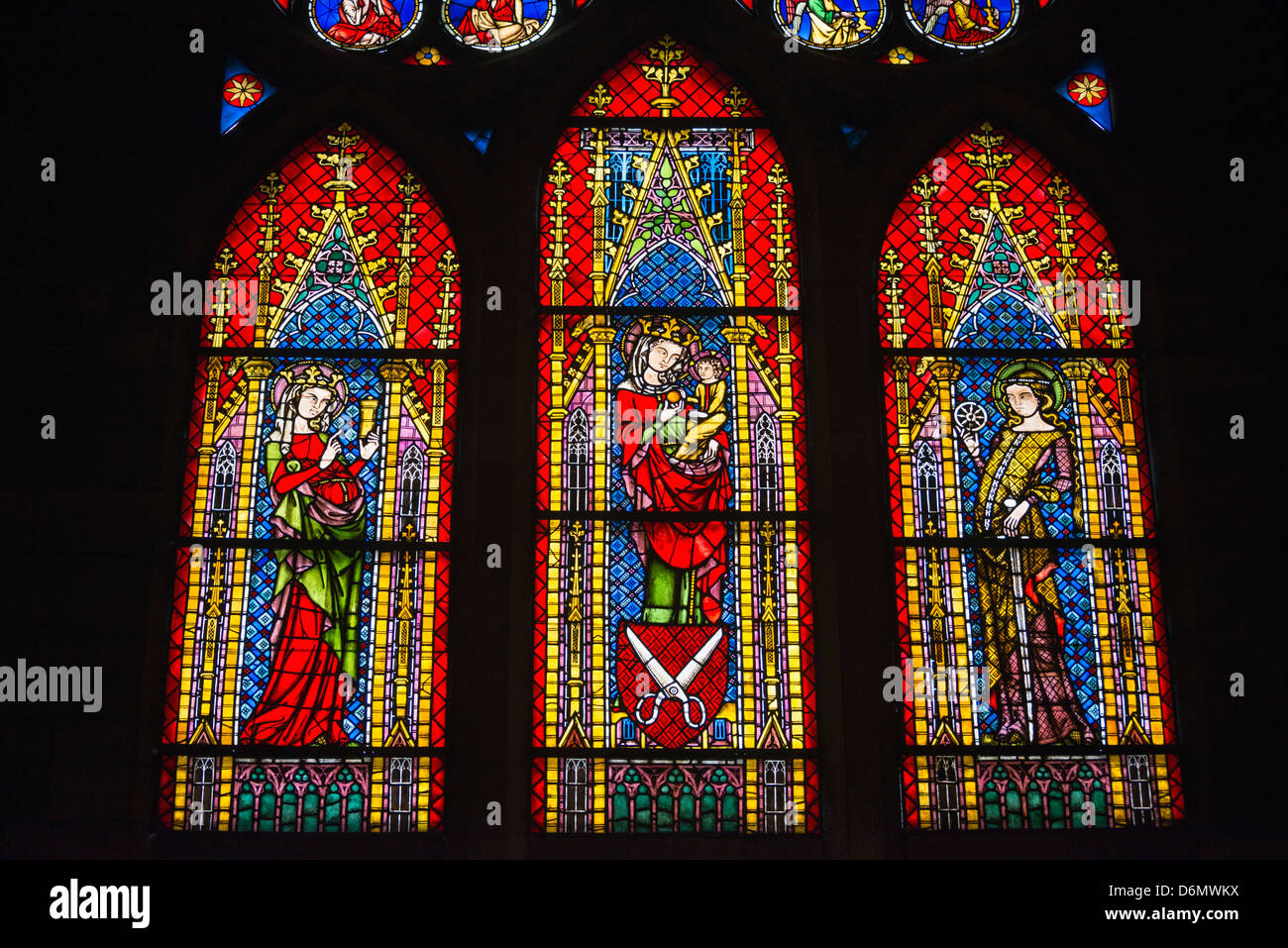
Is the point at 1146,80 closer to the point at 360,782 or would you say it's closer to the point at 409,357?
the point at 409,357

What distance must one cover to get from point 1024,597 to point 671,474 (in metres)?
1.69

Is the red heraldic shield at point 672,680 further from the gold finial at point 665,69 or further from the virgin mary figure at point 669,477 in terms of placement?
the gold finial at point 665,69

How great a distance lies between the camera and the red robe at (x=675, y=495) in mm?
6961

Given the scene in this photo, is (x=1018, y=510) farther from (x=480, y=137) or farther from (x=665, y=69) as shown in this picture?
(x=480, y=137)

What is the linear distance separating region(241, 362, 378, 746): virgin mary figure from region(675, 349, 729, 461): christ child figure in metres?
1.46

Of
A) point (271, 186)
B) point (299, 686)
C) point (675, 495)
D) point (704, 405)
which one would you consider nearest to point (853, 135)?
point (704, 405)

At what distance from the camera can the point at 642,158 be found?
7.73m

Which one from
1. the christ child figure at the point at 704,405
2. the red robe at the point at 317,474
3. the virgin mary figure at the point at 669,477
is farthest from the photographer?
the christ child figure at the point at 704,405

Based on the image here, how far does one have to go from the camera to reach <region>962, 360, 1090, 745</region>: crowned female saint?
22.3 ft

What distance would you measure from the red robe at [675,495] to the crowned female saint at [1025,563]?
1177mm

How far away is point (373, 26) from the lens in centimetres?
793

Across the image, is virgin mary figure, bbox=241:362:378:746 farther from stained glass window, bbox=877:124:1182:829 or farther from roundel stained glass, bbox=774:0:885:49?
roundel stained glass, bbox=774:0:885:49

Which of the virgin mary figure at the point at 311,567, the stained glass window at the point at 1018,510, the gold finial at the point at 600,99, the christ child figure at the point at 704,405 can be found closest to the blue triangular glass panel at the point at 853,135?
the stained glass window at the point at 1018,510

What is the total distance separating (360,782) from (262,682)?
63cm
